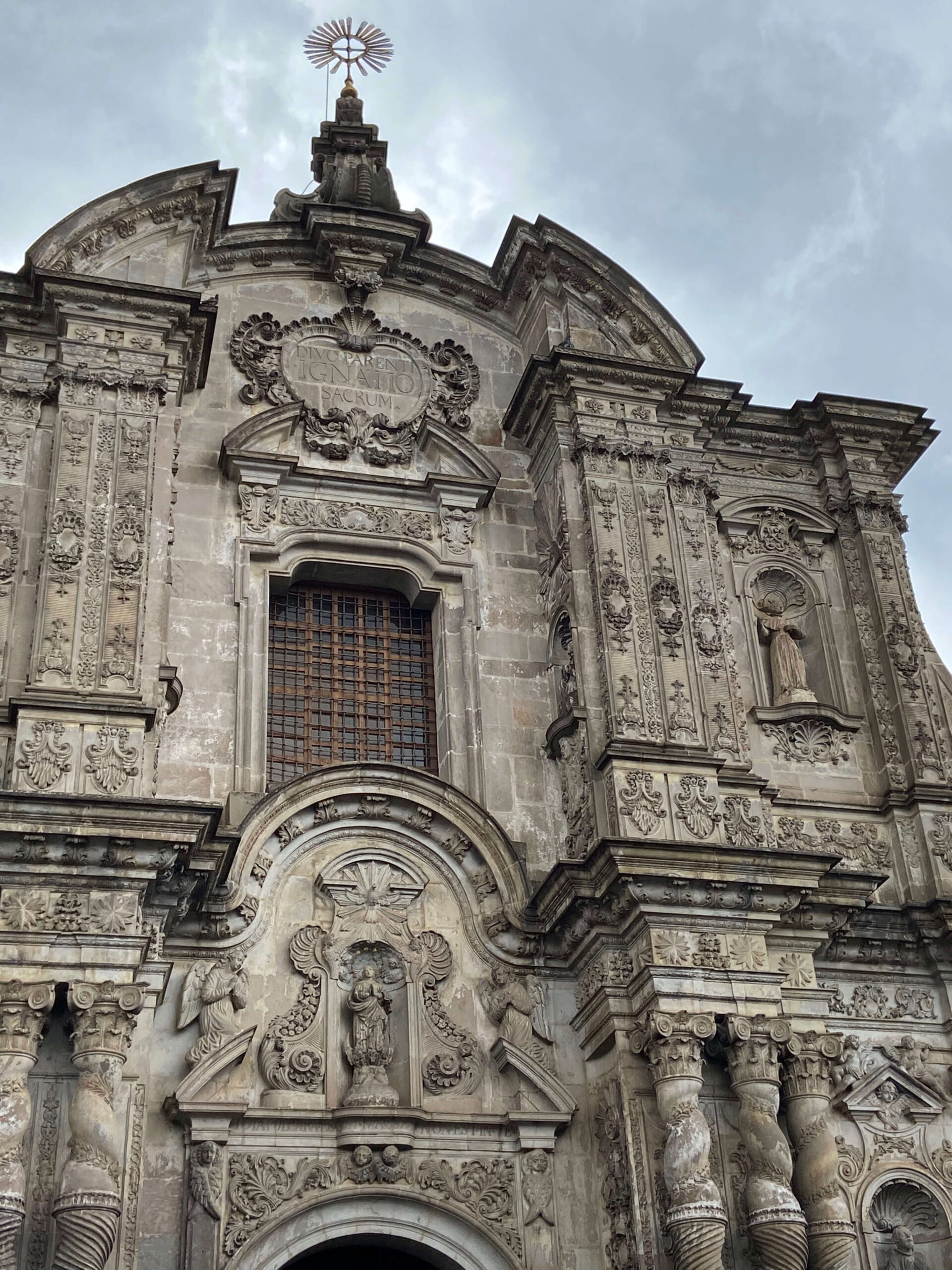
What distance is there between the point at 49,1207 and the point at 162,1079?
1507 millimetres

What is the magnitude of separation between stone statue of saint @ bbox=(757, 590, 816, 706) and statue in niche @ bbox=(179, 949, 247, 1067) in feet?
21.1

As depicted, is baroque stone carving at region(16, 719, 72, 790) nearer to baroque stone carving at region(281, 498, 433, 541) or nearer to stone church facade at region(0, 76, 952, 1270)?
stone church facade at region(0, 76, 952, 1270)

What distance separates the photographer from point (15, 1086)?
11492 millimetres

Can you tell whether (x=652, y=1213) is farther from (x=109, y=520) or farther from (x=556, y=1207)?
(x=109, y=520)

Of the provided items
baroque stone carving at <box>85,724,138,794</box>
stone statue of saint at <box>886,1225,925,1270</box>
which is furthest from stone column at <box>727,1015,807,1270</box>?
baroque stone carving at <box>85,724,138,794</box>

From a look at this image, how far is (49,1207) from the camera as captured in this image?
1162 centimetres

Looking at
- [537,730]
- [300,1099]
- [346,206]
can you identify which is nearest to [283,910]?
[300,1099]

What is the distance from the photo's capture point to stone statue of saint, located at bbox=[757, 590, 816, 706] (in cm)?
1669

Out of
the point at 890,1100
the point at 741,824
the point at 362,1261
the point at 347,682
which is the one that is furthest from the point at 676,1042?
the point at 347,682

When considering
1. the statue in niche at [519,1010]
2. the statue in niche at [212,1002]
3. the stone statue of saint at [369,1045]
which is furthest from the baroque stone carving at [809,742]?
the statue in niche at [212,1002]

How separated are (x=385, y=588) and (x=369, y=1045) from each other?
17.0ft

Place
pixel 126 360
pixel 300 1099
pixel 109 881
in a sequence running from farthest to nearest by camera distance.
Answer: pixel 126 360 < pixel 300 1099 < pixel 109 881

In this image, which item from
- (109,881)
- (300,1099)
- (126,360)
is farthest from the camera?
(126,360)

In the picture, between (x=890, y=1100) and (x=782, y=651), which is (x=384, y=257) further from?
(x=890, y=1100)
